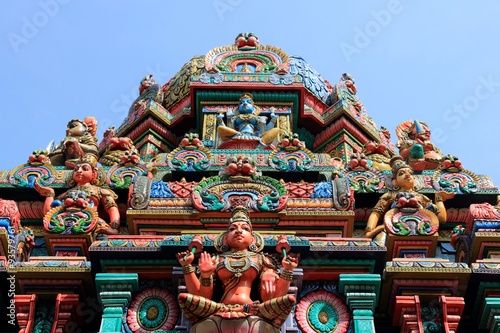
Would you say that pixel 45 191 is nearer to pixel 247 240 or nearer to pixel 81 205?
pixel 81 205

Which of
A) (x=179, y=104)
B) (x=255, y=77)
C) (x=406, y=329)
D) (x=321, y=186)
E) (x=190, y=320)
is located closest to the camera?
(x=190, y=320)

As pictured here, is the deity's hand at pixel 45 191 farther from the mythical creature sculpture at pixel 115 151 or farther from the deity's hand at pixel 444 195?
the deity's hand at pixel 444 195

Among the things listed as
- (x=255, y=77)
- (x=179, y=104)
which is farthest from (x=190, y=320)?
(x=179, y=104)

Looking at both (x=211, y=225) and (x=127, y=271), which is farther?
(x=211, y=225)

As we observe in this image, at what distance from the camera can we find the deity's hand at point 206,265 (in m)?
10.9

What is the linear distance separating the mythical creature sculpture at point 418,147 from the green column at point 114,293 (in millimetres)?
6611

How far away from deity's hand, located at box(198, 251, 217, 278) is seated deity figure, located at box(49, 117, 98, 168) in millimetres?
6009

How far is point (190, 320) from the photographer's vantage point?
10.5 m

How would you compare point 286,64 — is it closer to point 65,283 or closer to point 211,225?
point 211,225

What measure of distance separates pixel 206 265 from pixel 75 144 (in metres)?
6.99

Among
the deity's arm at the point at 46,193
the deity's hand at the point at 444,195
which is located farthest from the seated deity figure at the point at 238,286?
the deity's hand at the point at 444,195

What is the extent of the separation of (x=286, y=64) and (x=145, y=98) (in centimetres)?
410

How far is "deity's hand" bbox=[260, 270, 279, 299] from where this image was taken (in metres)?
10.7

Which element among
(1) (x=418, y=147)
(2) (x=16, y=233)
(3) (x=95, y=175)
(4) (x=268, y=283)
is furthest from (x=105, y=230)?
(1) (x=418, y=147)
